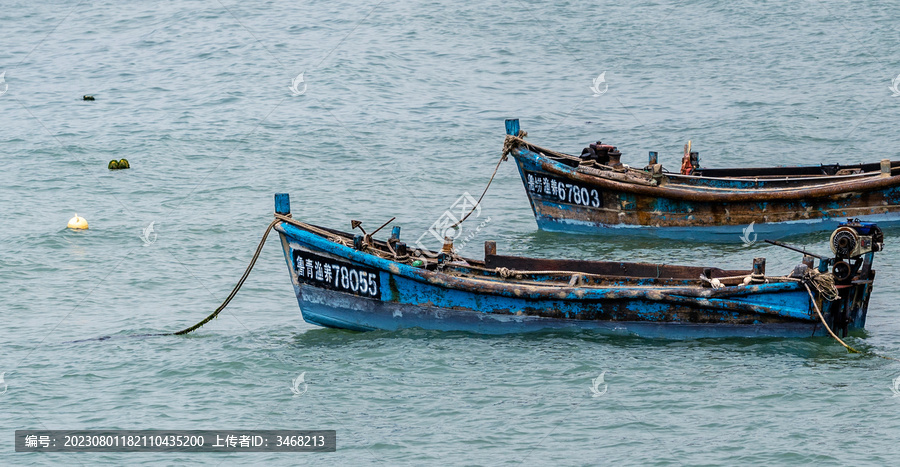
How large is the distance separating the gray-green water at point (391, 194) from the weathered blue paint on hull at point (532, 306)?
209 millimetres

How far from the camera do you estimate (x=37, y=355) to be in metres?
13.7

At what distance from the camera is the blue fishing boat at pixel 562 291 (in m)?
12.3

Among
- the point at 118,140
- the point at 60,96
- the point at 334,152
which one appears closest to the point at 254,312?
the point at 334,152

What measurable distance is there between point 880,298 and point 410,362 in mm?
6386

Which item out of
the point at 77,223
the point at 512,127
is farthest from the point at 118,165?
the point at 512,127

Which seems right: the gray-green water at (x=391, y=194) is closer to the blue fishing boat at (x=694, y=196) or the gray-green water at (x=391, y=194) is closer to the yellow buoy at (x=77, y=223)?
the yellow buoy at (x=77, y=223)

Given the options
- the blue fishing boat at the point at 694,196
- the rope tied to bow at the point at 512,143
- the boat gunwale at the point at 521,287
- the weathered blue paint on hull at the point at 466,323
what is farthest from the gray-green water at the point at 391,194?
the rope tied to bow at the point at 512,143

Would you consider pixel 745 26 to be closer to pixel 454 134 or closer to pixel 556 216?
pixel 454 134

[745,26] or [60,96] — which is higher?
[745,26]

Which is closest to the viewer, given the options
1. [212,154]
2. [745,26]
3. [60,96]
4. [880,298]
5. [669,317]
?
[669,317]
